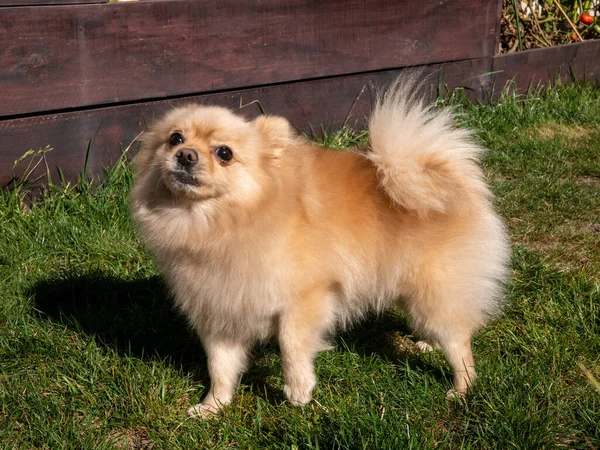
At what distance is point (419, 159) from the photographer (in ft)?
9.70

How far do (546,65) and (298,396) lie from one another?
187 inches

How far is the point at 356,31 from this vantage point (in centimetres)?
535

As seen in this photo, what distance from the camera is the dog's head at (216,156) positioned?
271 centimetres

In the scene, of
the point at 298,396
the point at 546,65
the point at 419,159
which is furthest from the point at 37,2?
the point at 546,65

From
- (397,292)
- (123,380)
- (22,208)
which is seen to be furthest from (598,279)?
(22,208)

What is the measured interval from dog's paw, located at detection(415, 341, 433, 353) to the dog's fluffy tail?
81 centimetres

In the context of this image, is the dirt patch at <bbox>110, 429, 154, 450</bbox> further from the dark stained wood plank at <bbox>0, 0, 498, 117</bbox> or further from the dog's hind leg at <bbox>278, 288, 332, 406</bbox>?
the dark stained wood plank at <bbox>0, 0, 498, 117</bbox>

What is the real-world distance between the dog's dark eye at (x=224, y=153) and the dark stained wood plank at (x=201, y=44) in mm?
1995

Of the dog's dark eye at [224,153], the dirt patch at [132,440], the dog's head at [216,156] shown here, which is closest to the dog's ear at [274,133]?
the dog's head at [216,156]

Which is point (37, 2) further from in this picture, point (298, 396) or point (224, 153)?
point (298, 396)

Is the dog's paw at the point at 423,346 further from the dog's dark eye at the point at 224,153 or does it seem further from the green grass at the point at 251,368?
the dog's dark eye at the point at 224,153

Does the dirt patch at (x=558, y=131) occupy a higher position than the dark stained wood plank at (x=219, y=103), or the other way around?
the dark stained wood plank at (x=219, y=103)

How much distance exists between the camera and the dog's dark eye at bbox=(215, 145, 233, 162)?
2.78m

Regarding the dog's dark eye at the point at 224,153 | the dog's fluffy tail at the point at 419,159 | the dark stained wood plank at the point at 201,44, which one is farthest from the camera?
the dark stained wood plank at the point at 201,44
